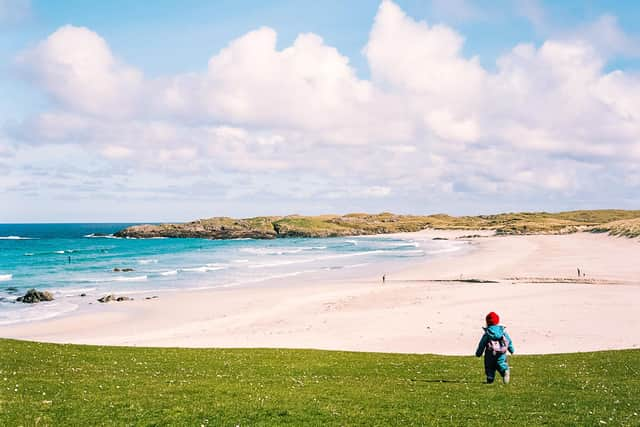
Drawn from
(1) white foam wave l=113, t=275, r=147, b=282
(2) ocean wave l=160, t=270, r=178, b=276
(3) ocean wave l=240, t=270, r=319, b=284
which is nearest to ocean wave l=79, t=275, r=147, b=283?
(1) white foam wave l=113, t=275, r=147, b=282

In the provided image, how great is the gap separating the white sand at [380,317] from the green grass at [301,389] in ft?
26.5

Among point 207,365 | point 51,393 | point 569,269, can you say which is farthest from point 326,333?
point 569,269

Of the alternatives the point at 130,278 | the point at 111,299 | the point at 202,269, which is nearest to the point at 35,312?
the point at 111,299

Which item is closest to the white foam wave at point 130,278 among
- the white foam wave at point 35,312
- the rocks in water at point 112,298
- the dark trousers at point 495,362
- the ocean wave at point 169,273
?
the ocean wave at point 169,273

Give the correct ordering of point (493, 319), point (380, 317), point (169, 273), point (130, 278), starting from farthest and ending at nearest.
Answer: point (169, 273)
point (130, 278)
point (380, 317)
point (493, 319)

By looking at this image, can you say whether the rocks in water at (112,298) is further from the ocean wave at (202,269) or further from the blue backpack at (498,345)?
the blue backpack at (498,345)

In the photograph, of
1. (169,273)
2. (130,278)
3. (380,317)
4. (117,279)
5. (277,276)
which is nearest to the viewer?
(380,317)

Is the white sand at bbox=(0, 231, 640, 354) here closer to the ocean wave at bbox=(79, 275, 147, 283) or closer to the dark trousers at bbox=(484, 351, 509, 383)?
the dark trousers at bbox=(484, 351, 509, 383)

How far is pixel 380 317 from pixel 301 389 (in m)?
23.8

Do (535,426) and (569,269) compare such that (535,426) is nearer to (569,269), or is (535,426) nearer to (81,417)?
(81,417)

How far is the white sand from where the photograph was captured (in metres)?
30.9

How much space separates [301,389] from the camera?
15.7 meters

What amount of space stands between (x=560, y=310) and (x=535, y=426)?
30.2 m

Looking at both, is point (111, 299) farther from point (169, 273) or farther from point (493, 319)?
point (493, 319)
